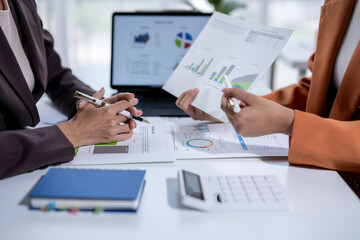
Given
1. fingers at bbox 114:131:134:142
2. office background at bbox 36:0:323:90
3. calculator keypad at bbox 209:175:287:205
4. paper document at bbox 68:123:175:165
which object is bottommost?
office background at bbox 36:0:323:90

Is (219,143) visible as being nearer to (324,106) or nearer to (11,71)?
(324,106)

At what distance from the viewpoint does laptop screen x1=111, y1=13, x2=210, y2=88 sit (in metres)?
1.48

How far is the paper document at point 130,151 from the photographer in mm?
854

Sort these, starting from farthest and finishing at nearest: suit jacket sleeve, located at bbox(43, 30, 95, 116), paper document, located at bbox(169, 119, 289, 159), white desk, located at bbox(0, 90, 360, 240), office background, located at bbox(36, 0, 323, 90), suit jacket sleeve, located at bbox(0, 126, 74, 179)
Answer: office background, located at bbox(36, 0, 323, 90)
suit jacket sleeve, located at bbox(43, 30, 95, 116)
paper document, located at bbox(169, 119, 289, 159)
suit jacket sleeve, located at bbox(0, 126, 74, 179)
white desk, located at bbox(0, 90, 360, 240)

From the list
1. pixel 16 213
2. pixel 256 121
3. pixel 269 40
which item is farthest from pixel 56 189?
pixel 269 40

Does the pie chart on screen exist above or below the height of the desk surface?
above

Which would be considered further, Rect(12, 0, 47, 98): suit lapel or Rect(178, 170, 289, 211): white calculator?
Rect(12, 0, 47, 98): suit lapel

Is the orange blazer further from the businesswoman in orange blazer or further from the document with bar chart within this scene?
the document with bar chart

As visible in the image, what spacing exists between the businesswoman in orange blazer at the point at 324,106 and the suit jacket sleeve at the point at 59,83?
0.43 metres

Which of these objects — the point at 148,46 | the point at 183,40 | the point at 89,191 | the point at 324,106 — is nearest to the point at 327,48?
the point at 324,106

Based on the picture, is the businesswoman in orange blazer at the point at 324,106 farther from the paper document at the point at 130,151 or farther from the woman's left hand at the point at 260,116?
the paper document at the point at 130,151

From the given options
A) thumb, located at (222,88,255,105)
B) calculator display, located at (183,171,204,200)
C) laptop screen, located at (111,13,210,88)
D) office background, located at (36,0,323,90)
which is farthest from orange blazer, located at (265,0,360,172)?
office background, located at (36,0,323,90)

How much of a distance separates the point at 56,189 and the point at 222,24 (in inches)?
29.5

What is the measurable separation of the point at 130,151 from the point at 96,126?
12cm
